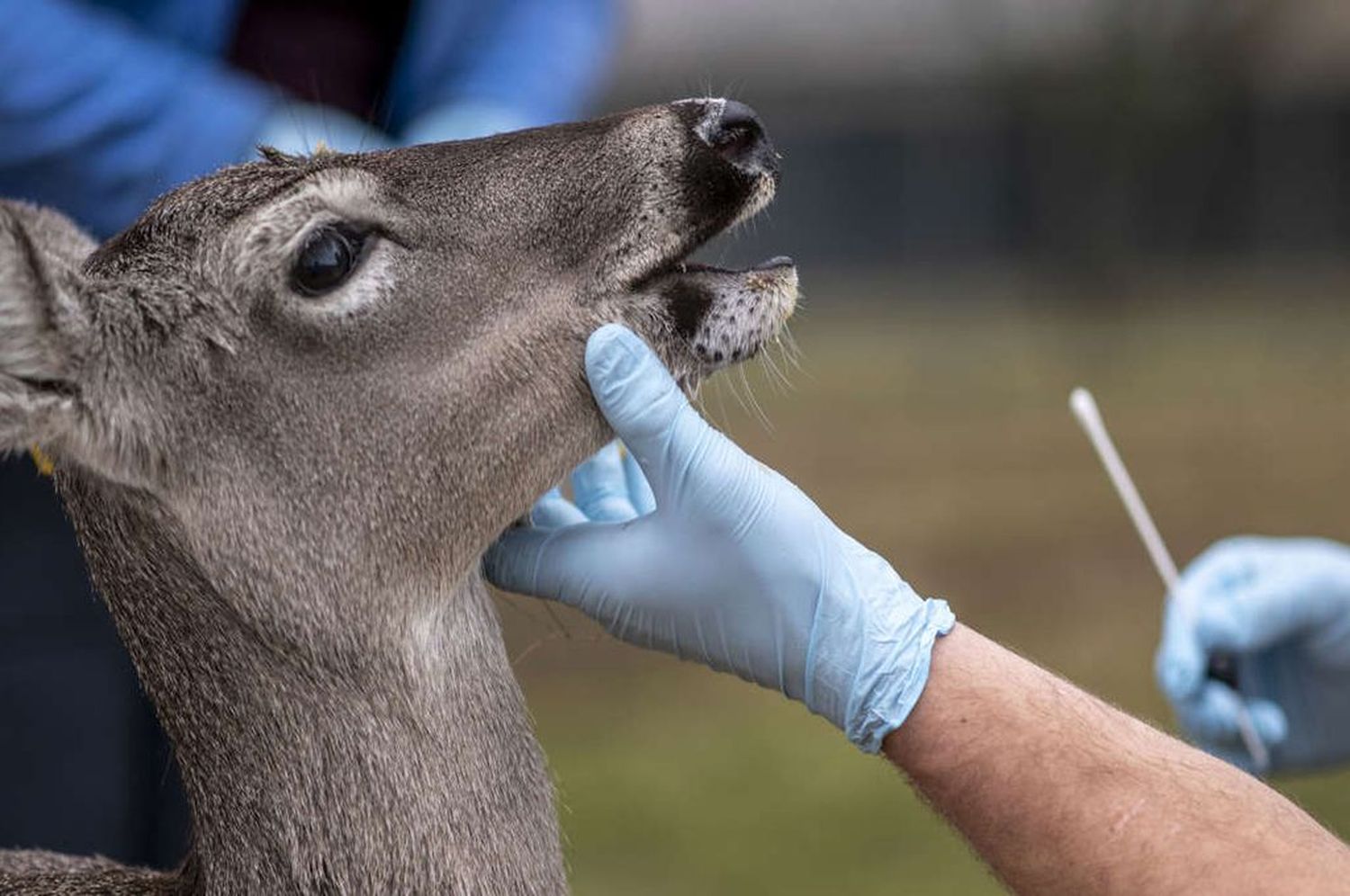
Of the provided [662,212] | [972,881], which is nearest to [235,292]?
[662,212]

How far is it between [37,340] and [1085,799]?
1.56m

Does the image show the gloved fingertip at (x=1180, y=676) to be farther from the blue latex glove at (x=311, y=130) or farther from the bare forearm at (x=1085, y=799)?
the blue latex glove at (x=311, y=130)

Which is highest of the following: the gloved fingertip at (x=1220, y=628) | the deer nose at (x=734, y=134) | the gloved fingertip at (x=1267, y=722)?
the deer nose at (x=734, y=134)

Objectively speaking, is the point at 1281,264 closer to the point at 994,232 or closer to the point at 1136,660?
the point at 994,232

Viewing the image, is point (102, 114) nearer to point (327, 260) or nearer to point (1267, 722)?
point (327, 260)

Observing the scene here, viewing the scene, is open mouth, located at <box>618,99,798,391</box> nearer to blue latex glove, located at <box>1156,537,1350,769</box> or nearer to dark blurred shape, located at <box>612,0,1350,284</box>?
blue latex glove, located at <box>1156,537,1350,769</box>

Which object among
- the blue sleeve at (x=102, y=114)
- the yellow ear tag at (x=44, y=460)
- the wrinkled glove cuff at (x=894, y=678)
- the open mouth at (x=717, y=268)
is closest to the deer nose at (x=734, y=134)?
the open mouth at (x=717, y=268)

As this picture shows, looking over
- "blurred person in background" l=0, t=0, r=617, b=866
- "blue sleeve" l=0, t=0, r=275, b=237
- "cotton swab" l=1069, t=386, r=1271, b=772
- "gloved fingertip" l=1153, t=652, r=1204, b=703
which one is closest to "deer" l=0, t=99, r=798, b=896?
"cotton swab" l=1069, t=386, r=1271, b=772

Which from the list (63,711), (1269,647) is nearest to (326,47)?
(63,711)

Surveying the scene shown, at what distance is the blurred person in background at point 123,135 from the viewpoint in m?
3.84

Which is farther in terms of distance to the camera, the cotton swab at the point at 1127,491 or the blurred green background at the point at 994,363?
the blurred green background at the point at 994,363

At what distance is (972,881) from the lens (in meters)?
6.80

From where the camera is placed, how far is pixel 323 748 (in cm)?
264

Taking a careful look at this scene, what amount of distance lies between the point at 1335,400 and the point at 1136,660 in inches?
275
